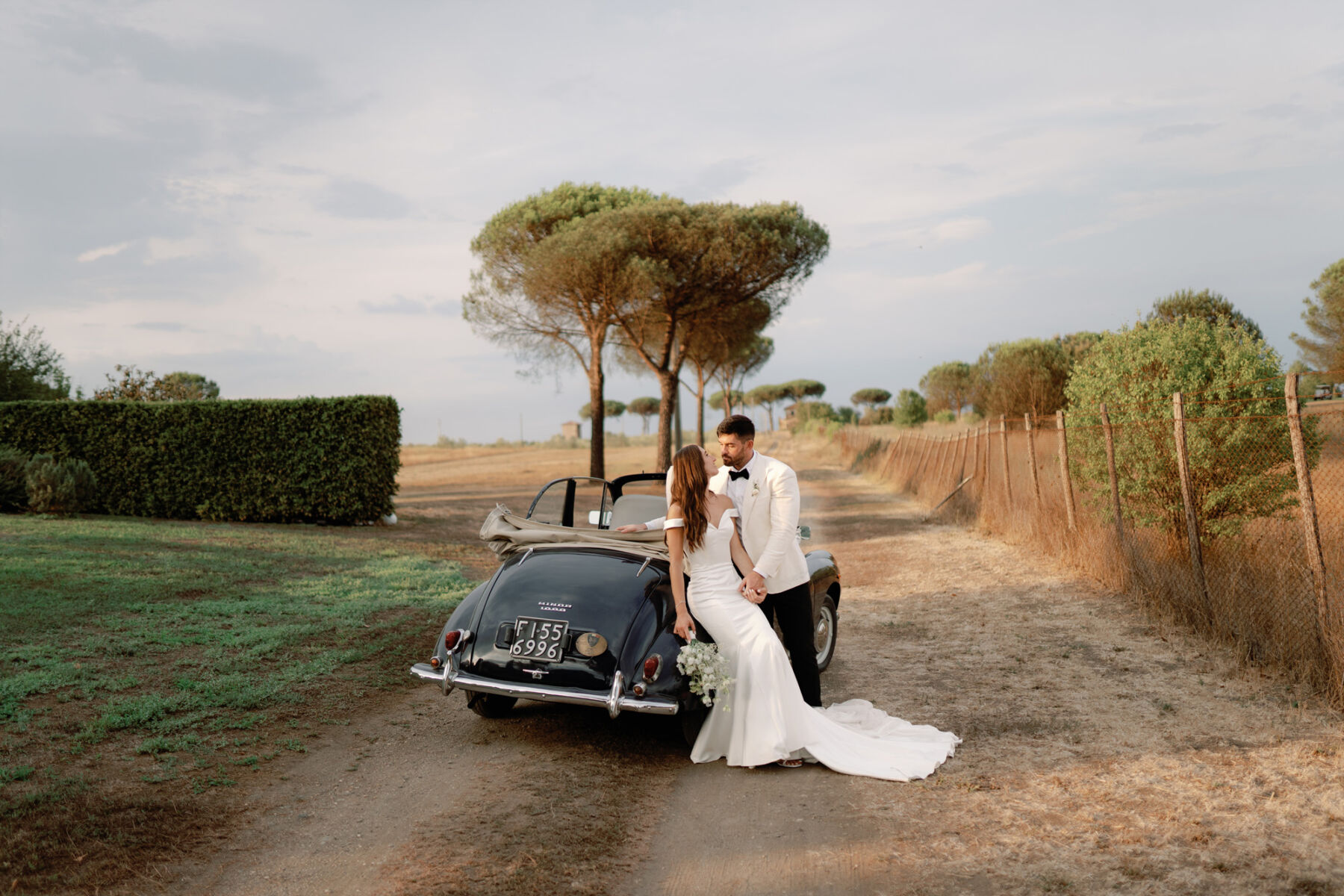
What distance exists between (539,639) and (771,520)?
157 cm

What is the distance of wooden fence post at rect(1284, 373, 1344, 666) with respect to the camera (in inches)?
248

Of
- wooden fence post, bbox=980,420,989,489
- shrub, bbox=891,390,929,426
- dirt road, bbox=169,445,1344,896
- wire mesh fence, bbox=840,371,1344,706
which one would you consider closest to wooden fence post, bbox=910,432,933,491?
wooden fence post, bbox=980,420,989,489

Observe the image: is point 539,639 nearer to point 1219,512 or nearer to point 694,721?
point 694,721

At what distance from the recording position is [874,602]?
35.1ft

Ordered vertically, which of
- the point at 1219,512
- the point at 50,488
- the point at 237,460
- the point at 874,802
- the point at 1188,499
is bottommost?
the point at 874,802

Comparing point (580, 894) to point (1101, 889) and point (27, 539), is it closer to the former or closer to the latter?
point (1101, 889)

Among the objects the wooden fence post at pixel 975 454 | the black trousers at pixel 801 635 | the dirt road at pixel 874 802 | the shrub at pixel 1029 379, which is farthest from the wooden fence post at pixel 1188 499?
the shrub at pixel 1029 379

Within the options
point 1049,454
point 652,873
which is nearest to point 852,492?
point 1049,454

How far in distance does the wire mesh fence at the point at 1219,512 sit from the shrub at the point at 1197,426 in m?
0.02

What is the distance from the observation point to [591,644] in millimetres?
4992

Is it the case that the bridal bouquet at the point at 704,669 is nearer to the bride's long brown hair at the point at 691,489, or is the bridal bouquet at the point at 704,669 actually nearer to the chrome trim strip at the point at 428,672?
the bride's long brown hair at the point at 691,489

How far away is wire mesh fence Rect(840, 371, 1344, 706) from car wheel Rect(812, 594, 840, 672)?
10.1ft

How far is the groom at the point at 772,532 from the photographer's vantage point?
5.47 m

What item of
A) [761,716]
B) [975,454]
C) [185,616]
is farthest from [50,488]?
[975,454]
